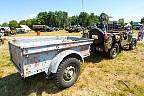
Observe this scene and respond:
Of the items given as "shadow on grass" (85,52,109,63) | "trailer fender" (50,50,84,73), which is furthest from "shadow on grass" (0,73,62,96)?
"shadow on grass" (85,52,109,63)

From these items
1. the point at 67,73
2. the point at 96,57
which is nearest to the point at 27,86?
the point at 67,73

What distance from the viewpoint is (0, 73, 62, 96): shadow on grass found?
217 inches

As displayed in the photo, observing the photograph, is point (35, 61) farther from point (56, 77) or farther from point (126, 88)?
point (126, 88)

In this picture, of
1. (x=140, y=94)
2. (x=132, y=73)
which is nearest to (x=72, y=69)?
(x=140, y=94)

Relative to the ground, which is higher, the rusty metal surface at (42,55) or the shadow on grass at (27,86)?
the rusty metal surface at (42,55)

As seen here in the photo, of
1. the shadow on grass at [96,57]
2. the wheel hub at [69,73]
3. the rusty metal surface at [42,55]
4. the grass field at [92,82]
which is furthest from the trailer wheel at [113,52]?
the wheel hub at [69,73]

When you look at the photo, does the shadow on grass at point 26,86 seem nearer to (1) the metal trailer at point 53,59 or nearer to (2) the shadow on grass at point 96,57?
(1) the metal trailer at point 53,59

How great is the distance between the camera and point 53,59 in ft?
16.3

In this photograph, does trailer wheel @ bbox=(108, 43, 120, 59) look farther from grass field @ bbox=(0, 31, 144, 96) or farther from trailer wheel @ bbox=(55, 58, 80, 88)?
trailer wheel @ bbox=(55, 58, 80, 88)

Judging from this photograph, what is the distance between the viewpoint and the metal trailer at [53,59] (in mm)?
4379

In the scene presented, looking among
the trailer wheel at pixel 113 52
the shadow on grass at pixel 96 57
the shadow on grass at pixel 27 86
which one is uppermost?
the trailer wheel at pixel 113 52

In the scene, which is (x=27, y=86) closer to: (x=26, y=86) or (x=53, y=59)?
(x=26, y=86)

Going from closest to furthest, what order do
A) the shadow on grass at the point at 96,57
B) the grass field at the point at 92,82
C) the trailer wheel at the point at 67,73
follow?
the trailer wheel at the point at 67,73 < the grass field at the point at 92,82 < the shadow on grass at the point at 96,57

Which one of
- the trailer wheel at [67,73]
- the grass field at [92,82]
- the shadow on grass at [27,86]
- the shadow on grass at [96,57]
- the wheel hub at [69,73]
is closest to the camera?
the trailer wheel at [67,73]
